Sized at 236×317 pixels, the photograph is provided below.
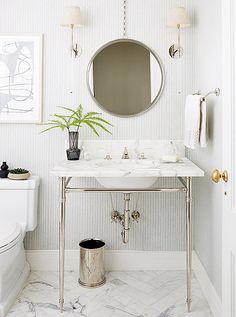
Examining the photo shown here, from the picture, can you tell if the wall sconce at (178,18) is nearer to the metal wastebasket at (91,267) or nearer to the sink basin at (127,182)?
the sink basin at (127,182)

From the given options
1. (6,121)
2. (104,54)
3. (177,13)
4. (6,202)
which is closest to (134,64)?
(104,54)

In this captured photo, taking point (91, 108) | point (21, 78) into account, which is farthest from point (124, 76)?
point (21, 78)

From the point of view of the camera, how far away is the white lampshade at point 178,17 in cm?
243

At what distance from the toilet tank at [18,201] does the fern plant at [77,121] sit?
1.47ft

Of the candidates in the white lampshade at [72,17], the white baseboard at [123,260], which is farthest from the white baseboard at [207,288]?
A: the white lampshade at [72,17]

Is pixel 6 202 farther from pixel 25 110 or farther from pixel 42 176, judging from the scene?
pixel 25 110

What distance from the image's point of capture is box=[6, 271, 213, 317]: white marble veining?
6.69 ft

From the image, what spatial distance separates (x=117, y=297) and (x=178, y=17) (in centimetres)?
200

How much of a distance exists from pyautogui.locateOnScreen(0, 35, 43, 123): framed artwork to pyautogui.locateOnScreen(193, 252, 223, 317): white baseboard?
63.7 inches

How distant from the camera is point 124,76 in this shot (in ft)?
8.46

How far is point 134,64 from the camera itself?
259 centimetres

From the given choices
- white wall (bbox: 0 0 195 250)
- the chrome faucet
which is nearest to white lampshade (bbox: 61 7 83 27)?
white wall (bbox: 0 0 195 250)

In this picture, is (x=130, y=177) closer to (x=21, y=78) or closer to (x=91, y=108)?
(x=91, y=108)

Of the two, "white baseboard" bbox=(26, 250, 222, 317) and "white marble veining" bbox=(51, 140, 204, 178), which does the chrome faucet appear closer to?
"white marble veining" bbox=(51, 140, 204, 178)
